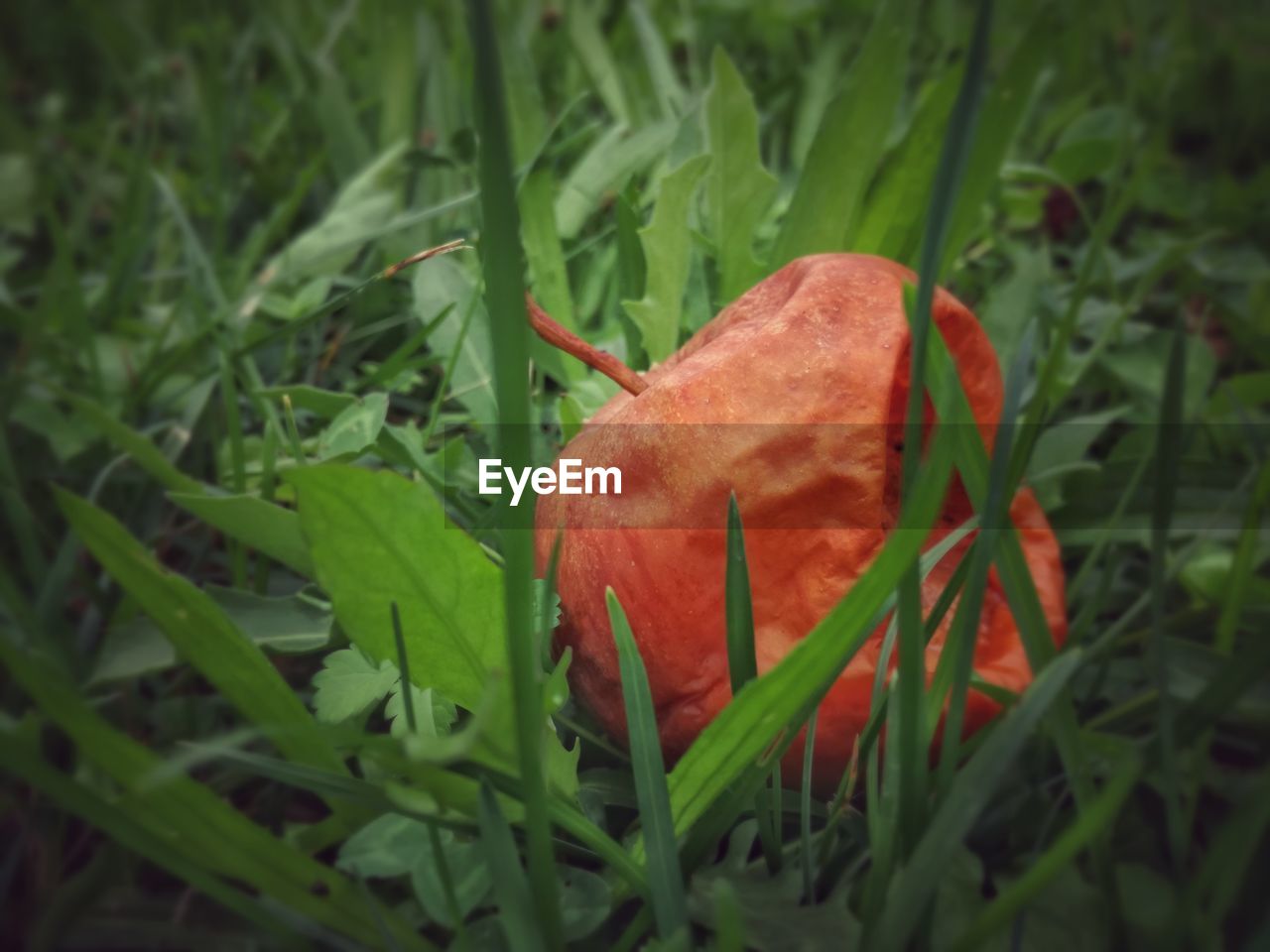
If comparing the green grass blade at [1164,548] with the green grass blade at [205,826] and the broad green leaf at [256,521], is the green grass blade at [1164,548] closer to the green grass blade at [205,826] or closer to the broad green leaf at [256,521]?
the green grass blade at [205,826]

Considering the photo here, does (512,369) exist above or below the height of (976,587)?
above

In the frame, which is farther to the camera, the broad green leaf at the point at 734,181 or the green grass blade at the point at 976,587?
the broad green leaf at the point at 734,181

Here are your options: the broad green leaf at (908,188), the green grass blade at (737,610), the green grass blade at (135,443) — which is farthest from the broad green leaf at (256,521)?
the broad green leaf at (908,188)

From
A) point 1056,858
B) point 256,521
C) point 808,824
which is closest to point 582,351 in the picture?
point 256,521

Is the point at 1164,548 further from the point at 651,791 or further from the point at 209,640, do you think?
the point at 209,640

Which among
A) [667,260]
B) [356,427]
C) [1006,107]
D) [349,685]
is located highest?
[1006,107]

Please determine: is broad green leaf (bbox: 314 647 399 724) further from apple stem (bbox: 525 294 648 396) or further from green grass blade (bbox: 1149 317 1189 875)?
green grass blade (bbox: 1149 317 1189 875)
